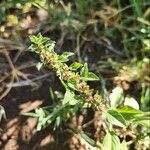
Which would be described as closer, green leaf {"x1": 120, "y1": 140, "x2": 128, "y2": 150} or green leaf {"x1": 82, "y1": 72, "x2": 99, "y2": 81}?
green leaf {"x1": 82, "y1": 72, "x2": 99, "y2": 81}

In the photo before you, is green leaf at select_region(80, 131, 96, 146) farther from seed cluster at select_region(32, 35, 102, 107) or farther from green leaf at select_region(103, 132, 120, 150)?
seed cluster at select_region(32, 35, 102, 107)

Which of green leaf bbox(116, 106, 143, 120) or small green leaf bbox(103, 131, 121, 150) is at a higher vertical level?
green leaf bbox(116, 106, 143, 120)

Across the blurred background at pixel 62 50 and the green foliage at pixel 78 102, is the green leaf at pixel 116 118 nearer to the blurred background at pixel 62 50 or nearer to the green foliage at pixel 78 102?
the green foliage at pixel 78 102

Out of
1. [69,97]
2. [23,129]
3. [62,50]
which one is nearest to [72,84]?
[69,97]

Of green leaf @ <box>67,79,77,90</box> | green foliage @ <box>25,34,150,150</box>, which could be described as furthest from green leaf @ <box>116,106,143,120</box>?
green leaf @ <box>67,79,77,90</box>

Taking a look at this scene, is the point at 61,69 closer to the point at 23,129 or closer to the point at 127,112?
the point at 127,112

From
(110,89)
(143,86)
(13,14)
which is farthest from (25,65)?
(143,86)

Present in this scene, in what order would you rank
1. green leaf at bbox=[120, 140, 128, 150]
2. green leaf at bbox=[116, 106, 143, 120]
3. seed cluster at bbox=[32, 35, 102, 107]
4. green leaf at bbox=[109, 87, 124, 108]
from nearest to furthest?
seed cluster at bbox=[32, 35, 102, 107] < green leaf at bbox=[116, 106, 143, 120] < green leaf at bbox=[120, 140, 128, 150] < green leaf at bbox=[109, 87, 124, 108]

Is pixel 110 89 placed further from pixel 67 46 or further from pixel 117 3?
pixel 117 3
